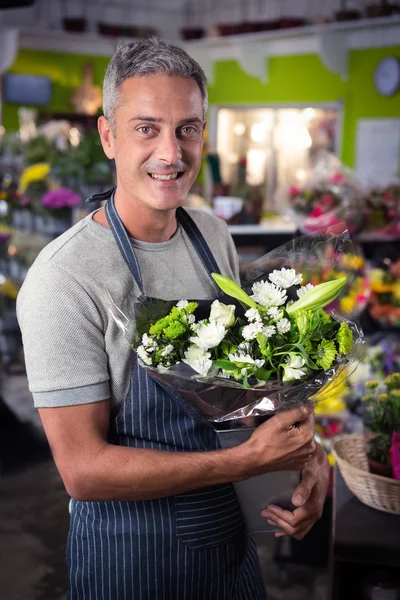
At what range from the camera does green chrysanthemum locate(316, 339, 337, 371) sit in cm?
127

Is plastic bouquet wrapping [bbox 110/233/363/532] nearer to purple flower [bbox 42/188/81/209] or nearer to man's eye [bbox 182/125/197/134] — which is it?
man's eye [bbox 182/125/197/134]

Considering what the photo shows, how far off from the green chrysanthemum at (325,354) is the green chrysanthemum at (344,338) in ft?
0.05

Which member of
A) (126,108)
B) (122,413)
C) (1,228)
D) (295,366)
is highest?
(126,108)

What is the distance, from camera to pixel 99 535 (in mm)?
1499

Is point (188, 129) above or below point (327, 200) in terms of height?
above

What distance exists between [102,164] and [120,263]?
3006 millimetres

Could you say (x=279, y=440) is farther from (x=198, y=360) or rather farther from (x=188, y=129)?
(x=188, y=129)

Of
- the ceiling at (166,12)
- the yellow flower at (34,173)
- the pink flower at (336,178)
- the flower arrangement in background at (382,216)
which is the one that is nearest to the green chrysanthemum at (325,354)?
the yellow flower at (34,173)

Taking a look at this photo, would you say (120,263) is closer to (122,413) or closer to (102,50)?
(122,413)

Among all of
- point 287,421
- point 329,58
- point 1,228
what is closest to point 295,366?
point 287,421

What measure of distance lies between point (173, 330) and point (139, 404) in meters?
0.25

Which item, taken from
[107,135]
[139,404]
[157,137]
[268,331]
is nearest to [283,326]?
[268,331]

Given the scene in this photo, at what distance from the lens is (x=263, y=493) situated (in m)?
1.57

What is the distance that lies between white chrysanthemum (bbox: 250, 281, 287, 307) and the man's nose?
0.97 feet
